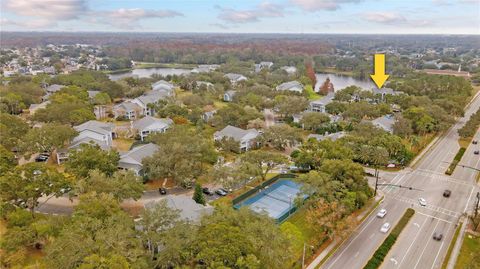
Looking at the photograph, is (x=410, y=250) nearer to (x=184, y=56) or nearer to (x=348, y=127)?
(x=348, y=127)

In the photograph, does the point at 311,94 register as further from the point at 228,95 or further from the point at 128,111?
the point at 128,111

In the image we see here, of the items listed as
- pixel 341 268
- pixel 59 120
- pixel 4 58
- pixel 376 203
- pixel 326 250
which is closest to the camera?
pixel 341 268

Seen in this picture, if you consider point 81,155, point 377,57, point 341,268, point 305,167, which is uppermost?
point 377,57

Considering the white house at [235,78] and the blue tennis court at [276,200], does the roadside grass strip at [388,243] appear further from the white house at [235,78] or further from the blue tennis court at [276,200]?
the white house at [235,78]

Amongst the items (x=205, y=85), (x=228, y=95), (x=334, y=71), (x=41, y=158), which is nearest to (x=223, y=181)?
(x=41, y=158)

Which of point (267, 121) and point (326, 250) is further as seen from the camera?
point (267, 121)

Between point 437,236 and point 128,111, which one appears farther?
point 128,111

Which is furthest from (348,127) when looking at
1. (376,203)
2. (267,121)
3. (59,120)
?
(59,120)

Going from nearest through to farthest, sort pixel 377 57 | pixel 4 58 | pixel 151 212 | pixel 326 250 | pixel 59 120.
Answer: pixel 151 212
pixel 326 250
pixel 377 57
pixel 59 120
pixel 4 58
